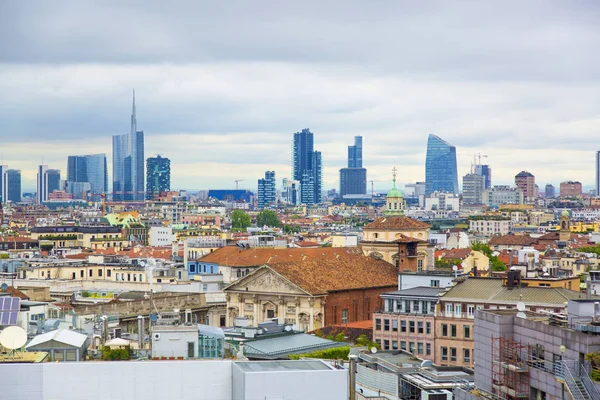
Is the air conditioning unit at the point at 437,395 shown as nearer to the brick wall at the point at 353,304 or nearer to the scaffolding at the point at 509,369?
the scaffolding at the point at 509,369

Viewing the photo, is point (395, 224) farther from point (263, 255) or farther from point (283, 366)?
point (283, 366)

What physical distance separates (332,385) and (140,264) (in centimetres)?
9080

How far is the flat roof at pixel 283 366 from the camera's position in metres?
34.1

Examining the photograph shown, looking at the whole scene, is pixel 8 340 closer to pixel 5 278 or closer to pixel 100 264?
pixel 5 278

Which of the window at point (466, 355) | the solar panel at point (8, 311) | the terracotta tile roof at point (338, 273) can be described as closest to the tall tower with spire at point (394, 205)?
the terracotta tile roof at point (338, 273)

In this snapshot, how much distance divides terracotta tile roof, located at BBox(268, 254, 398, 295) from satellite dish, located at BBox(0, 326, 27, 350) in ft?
183

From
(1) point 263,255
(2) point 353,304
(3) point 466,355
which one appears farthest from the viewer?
(1) point 263,255

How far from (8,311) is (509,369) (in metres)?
17.3

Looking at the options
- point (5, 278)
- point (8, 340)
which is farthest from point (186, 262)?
point (8, 340)

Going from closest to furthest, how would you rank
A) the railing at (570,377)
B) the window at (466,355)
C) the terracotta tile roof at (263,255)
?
the railing at (570,377) < the window at (466,355) < the terracotta tile roof at (263,255)

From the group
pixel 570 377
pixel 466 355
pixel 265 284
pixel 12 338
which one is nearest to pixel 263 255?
pixel 265 284

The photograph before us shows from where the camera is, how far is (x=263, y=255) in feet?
368

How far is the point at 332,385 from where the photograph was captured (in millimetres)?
33469

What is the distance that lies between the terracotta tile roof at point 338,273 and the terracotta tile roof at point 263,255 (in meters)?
2.62
